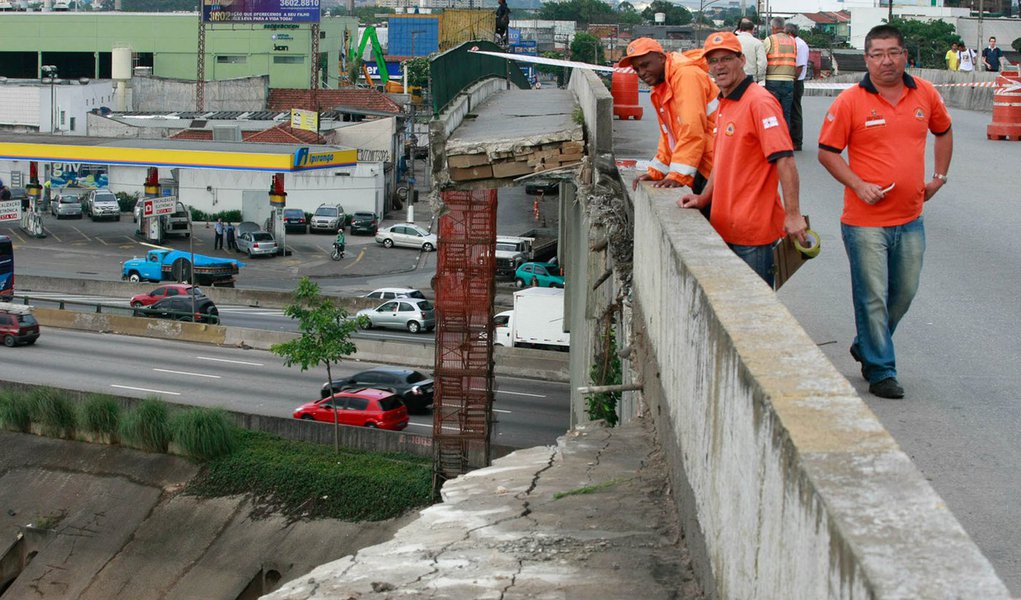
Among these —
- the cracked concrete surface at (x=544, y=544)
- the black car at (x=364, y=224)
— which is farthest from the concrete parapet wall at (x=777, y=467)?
the black car at (x=364, y=224)

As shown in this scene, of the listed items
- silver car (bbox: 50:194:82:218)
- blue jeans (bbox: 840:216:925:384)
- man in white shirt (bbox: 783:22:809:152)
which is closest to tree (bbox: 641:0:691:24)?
silver car (bbox: 50:194:82:218)

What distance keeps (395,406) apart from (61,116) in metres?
54.2

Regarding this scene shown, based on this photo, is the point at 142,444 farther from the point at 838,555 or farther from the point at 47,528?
the point at 838,555

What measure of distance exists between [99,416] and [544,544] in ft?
102

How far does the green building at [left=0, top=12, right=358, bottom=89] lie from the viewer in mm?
92500

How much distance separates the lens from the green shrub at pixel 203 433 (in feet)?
109

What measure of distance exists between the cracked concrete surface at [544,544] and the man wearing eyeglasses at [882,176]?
1.50 m

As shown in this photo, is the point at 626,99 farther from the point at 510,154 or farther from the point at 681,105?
the point at 681,105

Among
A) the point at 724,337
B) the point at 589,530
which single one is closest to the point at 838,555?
the point at 724,337

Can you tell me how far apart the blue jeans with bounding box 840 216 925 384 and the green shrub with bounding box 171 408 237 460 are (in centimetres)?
2709

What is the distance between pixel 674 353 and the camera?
656cm

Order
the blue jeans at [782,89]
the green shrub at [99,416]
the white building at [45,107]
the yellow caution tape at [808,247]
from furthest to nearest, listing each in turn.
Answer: the white building at [45,107]
the green shrub at [99,416]
the blue jeans at [782,89]
the yellow caution tape at [808,247]

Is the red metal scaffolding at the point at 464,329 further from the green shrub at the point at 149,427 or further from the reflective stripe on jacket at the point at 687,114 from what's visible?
the reflective stripe on jacket at the point at 687,114

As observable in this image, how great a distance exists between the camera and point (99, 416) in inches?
1387
